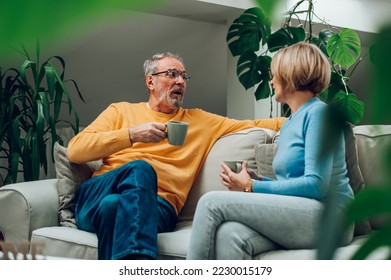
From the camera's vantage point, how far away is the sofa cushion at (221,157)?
7.23 feet

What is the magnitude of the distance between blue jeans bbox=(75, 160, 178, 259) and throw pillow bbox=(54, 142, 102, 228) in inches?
1.8

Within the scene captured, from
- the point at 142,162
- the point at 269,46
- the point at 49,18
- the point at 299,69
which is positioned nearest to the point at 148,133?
the point at 142,162

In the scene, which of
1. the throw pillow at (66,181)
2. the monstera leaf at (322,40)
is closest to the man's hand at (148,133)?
the throw pillow at (66,181)

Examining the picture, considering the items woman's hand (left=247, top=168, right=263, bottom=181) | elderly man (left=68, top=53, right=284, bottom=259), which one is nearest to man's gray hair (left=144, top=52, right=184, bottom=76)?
elderly man (left=68, top=53, right=284, bottom=259)

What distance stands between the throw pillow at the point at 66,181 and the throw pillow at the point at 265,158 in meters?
0.61

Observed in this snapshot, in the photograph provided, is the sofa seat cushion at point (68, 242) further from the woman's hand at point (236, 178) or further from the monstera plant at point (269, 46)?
the monstera plant at point (269, 46)

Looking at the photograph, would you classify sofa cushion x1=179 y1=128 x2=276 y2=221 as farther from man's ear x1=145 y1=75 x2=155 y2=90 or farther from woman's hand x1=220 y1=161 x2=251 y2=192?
woman's hand x1=220 y1=161 x2=251 y2=192

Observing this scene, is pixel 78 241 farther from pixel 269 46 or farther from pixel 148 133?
pixel 269 46

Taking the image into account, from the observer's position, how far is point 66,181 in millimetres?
2129

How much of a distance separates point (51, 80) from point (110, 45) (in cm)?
254

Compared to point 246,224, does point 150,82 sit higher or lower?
higher

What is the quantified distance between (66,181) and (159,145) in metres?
0.35
